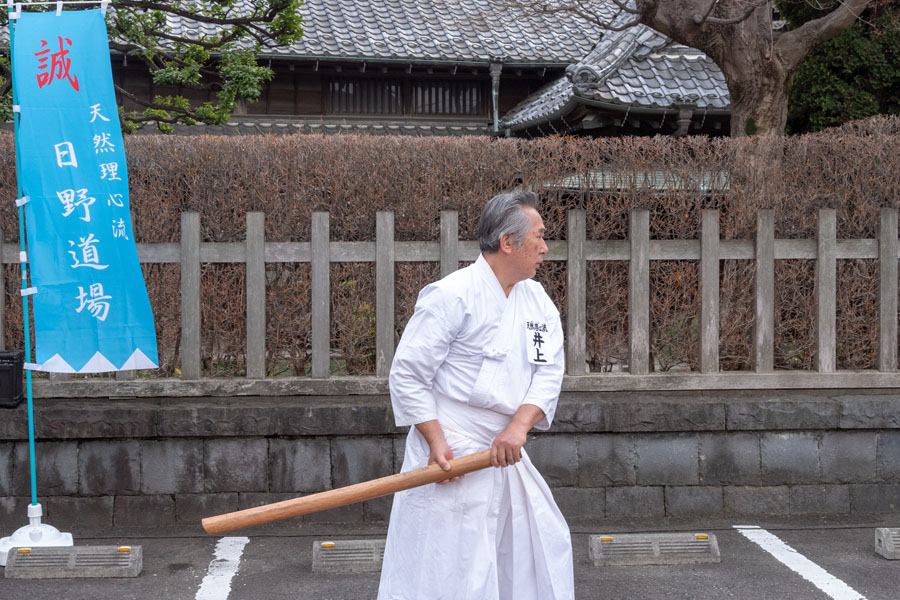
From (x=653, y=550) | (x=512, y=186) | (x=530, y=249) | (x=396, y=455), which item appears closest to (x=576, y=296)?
(x=512, y=186)

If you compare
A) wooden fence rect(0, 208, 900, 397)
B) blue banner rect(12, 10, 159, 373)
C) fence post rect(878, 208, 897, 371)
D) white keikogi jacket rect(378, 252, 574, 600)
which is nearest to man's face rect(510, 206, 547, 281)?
white keikogi jacket rect(378, 252, 574, 600)

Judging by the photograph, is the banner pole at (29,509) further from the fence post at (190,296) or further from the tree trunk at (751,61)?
the tree trunk at (751,61)

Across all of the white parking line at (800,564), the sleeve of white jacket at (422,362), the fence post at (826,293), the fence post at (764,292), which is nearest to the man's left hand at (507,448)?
the sleeve of white jacket at (422,362)

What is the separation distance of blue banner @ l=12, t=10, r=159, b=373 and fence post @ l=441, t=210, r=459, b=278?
191 cm

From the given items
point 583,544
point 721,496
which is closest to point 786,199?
point 721,496

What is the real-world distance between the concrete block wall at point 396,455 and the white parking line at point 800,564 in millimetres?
386

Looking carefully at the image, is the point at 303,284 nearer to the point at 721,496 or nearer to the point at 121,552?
the point at 121,552

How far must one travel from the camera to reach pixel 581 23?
653 inches

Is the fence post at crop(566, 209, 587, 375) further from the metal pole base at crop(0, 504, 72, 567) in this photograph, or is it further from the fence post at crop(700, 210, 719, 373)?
the metal pole base at crop(0, 504, 72, 567)

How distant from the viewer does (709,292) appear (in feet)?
20.9

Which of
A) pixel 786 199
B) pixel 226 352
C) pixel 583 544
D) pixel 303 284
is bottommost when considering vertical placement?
pixel 583 544

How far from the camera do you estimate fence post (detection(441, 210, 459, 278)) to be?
6.19 metres

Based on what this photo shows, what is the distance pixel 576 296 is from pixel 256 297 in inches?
84.0

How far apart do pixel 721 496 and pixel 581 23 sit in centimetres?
1209
